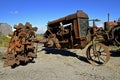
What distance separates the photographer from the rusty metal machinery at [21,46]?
9.75 meters

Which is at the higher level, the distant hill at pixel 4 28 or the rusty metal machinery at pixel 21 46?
the distant hill at pixel 4 28

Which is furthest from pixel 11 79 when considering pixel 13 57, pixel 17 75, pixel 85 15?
pixel 85 15

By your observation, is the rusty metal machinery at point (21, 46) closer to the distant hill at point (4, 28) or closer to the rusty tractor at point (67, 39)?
the rusty tractor at point (67, 39)

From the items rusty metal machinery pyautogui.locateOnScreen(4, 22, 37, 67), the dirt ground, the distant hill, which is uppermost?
the distant hill

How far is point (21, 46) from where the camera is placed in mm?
9938

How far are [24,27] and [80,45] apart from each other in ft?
9.41

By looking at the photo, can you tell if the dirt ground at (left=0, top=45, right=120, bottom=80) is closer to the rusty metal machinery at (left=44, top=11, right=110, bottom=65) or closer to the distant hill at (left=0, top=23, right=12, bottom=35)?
the rusty metal machinery at (left=44, top=11, right=110, bottom=65)

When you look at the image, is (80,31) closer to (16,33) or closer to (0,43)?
(16,33)

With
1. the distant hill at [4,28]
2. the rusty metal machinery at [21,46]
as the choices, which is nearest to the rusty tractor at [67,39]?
the rusty metal machinery at [21,46]

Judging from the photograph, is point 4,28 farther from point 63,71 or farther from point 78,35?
point 63,71

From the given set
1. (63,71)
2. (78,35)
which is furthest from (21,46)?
(78,35)

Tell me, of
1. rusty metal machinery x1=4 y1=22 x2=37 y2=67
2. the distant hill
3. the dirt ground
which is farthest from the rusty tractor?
the distant hill

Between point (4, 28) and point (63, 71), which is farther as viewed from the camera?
point (4, 28)

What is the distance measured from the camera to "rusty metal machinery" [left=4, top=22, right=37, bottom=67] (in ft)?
32.0
